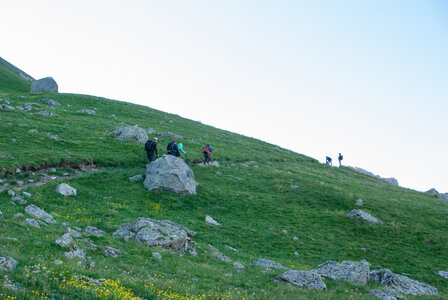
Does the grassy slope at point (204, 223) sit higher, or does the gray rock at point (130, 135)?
the gray rock at point (130, 135)

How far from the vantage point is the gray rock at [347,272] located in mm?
17188

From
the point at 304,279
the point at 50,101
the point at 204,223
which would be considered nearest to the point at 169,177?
the point at 204,223

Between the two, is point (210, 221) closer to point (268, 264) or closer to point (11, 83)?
point (268, 264)

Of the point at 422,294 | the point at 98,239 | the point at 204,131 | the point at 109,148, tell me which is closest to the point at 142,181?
the point at 109,148

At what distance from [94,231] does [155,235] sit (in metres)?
3.37

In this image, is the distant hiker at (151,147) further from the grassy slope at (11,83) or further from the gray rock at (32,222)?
the grassy slope at (11,83)

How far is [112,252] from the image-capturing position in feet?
49.6

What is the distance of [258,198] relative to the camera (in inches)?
1308

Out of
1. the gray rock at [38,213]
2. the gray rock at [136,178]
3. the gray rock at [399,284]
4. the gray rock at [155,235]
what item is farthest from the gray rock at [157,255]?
the gray rock at [136,178]

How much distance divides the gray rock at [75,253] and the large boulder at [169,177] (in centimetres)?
1496

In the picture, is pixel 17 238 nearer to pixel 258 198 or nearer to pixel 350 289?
pixel 350 289

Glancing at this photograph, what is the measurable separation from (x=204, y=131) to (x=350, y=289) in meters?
52.5

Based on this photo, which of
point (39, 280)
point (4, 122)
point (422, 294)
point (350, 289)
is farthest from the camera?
point (4, 122)

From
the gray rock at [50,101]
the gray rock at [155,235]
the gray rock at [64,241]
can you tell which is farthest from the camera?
the gray rock at [50,101]
